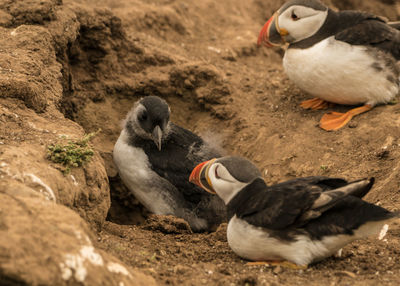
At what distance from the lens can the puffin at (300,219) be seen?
158 inches

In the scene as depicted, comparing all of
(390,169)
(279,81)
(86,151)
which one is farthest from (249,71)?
(86,151)

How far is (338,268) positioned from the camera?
166 inches

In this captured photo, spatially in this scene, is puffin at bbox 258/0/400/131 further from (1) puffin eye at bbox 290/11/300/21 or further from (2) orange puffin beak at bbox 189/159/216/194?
(2) orange puffin beak at bbox 189/159/216/194

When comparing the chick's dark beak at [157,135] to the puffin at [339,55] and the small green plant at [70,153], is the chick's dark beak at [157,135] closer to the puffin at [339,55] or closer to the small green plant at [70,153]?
the small green plant at [70,153]

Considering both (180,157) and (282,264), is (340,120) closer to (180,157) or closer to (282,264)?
(180,157)

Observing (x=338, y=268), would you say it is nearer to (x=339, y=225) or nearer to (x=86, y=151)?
(x=339, y=225)

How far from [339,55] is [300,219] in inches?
119

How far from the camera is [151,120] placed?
6.05 meters

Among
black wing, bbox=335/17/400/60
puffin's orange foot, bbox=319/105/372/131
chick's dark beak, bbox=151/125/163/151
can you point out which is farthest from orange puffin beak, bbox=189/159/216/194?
black wing, bbox=335/17/400/60

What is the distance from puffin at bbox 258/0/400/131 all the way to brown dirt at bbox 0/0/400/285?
0.29 m

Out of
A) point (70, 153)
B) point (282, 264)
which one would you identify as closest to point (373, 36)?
point (282, 264)

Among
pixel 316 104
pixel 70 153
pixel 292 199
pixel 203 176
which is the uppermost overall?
pixel 292 199

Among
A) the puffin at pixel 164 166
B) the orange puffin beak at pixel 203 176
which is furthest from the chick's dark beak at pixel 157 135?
the orange puffin beak at pixel 203 176

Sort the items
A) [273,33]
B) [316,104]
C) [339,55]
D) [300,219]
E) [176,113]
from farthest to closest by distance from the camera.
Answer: [176,113] → [316,104] → [273,33] → [339,55] → [300,219]
